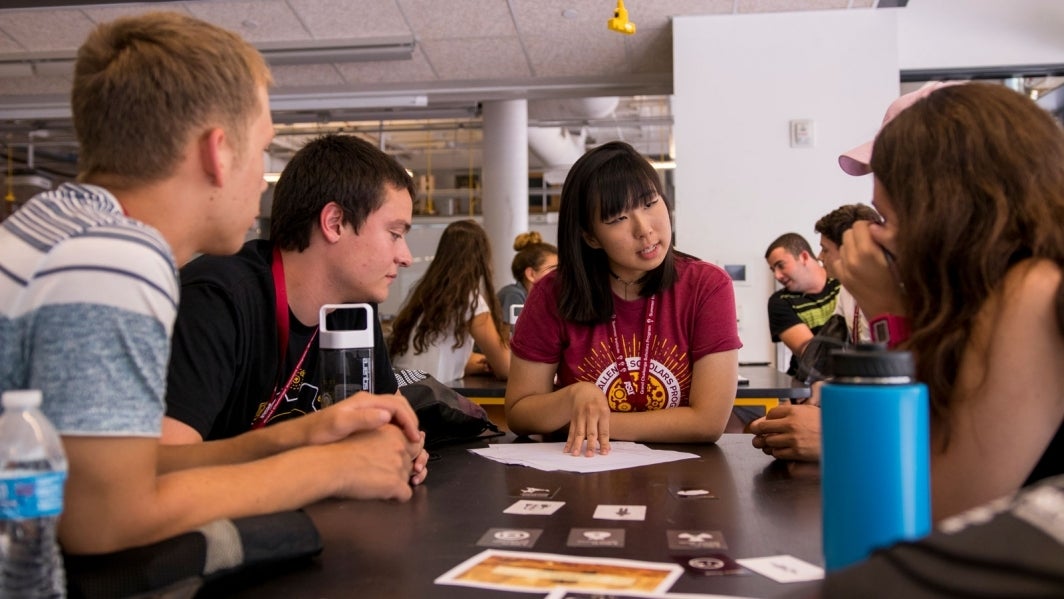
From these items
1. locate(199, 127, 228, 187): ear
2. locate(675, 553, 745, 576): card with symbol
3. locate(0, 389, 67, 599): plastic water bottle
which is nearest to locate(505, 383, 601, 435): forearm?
locate(675, 553, 745, 576): card with symbol

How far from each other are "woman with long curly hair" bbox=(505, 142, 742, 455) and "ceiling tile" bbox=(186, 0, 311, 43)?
12.3 ft

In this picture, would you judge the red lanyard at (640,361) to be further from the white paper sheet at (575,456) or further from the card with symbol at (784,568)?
the card with symbol at (784,568)

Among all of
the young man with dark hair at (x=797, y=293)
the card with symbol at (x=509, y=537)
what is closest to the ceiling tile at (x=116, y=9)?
the young man with dark hair at (x=797, y=293)

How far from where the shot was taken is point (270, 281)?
164 centimetres

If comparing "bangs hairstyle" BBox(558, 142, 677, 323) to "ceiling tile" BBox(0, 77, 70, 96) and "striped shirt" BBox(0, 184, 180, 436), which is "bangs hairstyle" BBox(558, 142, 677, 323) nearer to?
"striped shirt" BBox(0, 184, 180, 436)

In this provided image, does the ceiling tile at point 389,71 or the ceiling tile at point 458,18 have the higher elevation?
the ceiling tile at point 458,18

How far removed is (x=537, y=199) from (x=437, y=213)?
1.39 meters

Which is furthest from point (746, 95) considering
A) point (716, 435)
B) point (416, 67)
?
point (716, 435)

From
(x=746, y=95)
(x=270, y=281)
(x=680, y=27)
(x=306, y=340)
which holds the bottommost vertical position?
(x=306, y=340)

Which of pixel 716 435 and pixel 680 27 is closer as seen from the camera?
pixel 716 435

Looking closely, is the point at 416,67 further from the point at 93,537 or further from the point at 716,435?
the point at 93,537

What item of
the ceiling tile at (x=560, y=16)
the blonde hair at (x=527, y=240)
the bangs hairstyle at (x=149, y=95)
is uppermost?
the ceiling tile at (x=560, y=16)

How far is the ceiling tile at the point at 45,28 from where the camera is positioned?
17.7 ft

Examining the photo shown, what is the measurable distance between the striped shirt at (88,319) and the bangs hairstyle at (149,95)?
0.14 m
